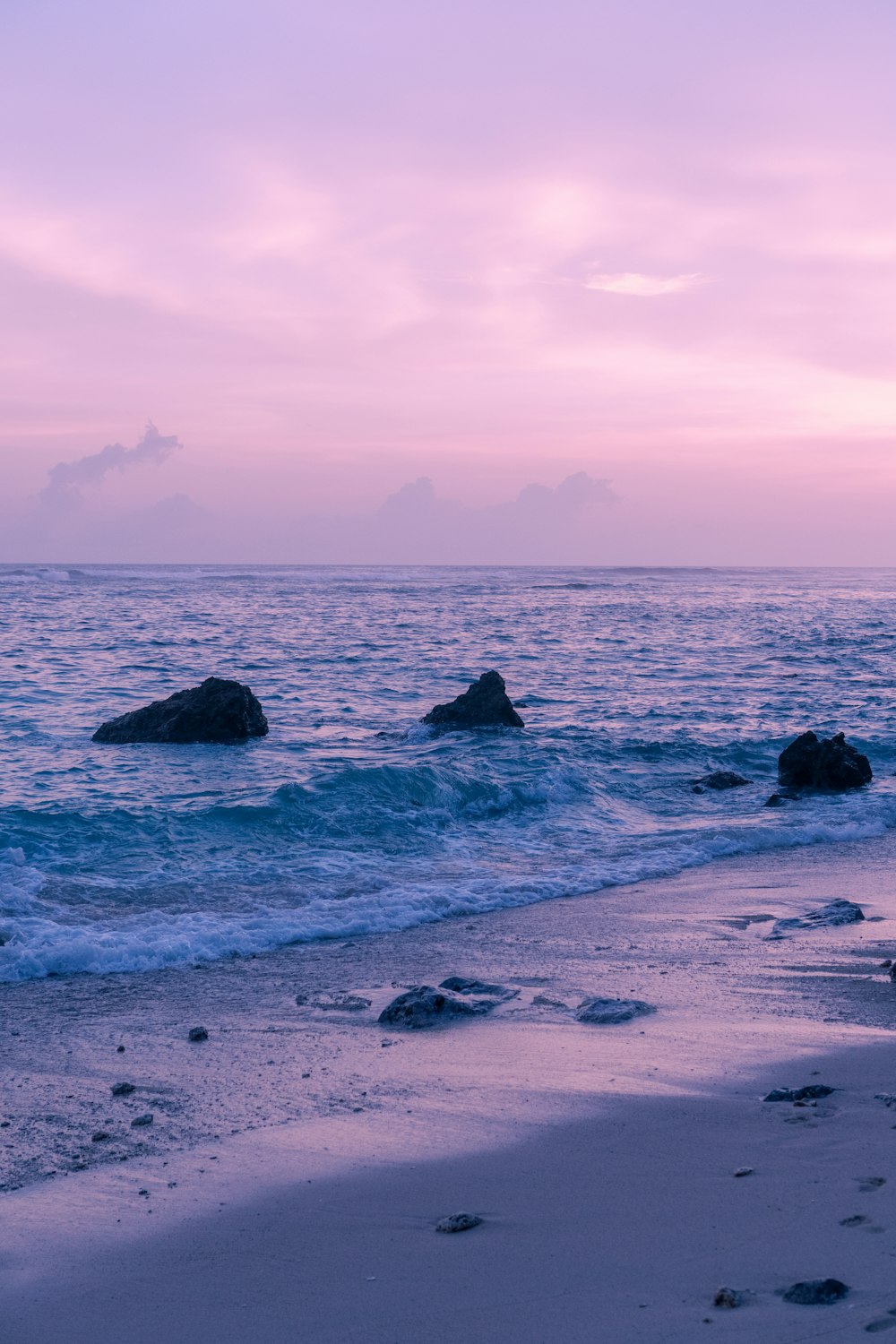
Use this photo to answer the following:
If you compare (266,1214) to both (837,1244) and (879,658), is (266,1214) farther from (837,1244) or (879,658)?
(879,658)

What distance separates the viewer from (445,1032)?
5875mm

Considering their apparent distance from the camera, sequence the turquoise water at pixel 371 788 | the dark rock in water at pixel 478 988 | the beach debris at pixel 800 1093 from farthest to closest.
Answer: the turquoise water at pixel 371 788, the dark rock in water at pixel 478 988, the beach debris at pixel 800 1093

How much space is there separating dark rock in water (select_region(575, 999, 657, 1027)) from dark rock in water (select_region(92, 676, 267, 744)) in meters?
11.1

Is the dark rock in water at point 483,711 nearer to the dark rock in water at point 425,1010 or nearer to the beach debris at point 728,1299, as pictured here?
the dark rock in water at point 425,1010

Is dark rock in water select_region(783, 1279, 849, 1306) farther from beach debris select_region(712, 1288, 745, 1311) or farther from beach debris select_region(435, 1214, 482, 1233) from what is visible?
beach debris select_region(435, 1214, 482, 1233)

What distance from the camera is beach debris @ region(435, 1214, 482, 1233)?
3.72 m

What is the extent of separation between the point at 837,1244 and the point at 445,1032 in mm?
2817

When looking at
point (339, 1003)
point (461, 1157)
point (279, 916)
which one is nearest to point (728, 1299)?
point (461, 1157)

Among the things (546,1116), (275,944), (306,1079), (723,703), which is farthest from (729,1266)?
(723,703)

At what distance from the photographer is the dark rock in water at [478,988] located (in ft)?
21.5

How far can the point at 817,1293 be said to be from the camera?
306 cm

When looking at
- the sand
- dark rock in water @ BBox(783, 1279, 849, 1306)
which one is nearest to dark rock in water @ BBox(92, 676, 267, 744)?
the sand

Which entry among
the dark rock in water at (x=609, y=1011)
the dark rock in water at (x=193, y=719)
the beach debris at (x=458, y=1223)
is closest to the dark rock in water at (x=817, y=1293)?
the beach debris at (x=458, y=1223)

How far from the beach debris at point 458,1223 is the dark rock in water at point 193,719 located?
13070 mm
